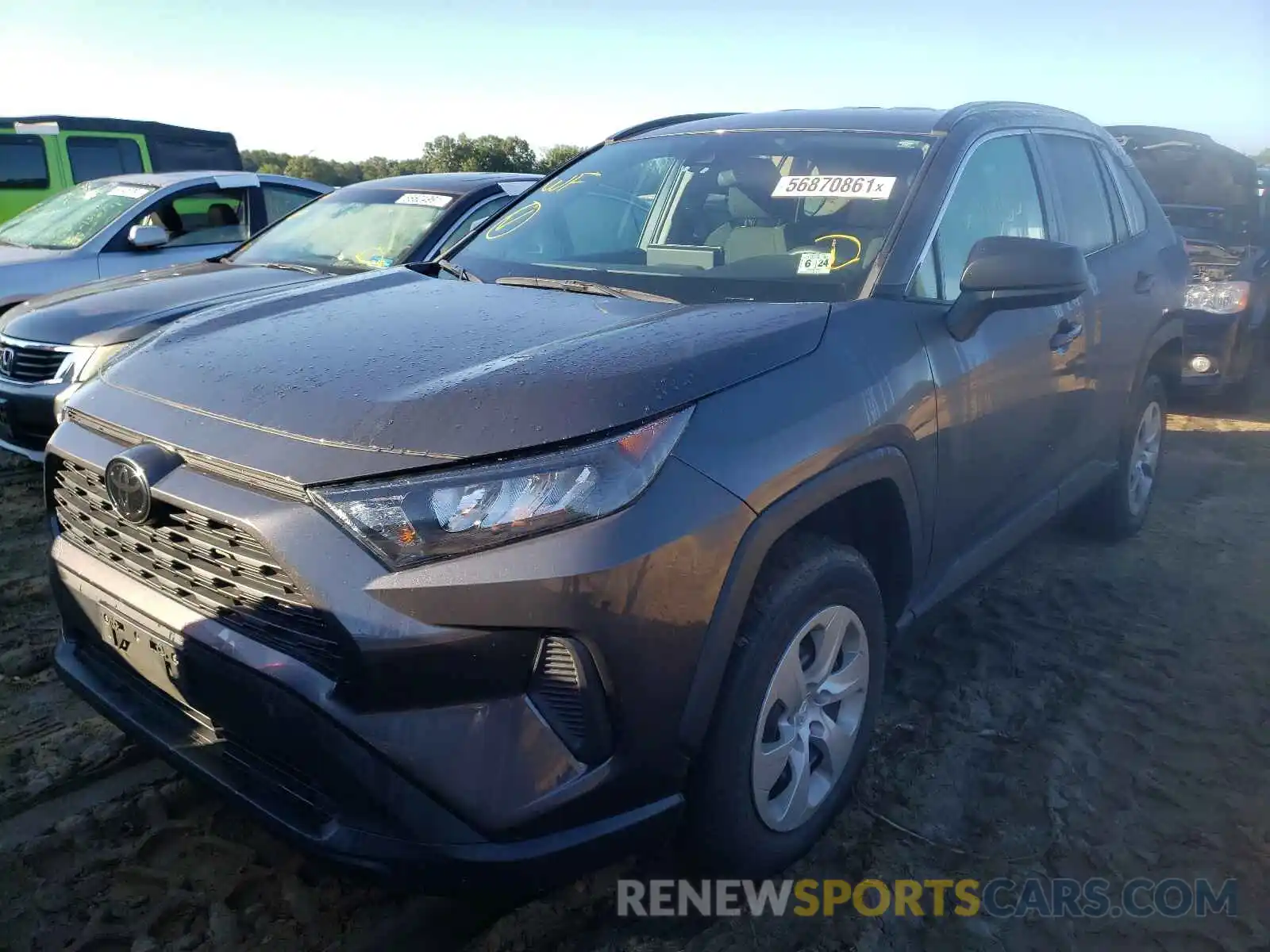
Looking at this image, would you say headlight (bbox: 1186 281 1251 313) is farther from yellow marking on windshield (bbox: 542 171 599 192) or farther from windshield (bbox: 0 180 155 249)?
windshield (bbox: 0 180 155 249)

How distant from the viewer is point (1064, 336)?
3.33 metres

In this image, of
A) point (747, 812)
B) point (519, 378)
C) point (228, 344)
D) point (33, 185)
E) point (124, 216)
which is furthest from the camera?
point (33, 185)

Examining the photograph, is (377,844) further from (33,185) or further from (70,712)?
(33,185)

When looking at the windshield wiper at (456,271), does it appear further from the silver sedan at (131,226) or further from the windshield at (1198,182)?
the windshield at (1198,182)

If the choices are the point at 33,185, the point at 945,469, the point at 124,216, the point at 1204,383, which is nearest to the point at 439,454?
the point at 945,469

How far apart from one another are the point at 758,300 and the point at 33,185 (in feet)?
35.9

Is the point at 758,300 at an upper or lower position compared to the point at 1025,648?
upper

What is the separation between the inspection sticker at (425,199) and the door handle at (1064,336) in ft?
12.6

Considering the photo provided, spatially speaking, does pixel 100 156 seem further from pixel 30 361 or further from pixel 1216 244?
pixel 1216 244

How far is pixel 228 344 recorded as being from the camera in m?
2.34

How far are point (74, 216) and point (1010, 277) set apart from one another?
264 inches

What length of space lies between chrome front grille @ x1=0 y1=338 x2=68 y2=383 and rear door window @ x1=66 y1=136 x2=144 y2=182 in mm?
7071

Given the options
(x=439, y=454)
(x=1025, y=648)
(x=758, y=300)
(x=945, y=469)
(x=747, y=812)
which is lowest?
(x=1025, y=648)

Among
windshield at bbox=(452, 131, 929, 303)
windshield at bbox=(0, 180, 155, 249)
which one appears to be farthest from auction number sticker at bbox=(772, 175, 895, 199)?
windshield at bbox=(0, 180, 155, 249)
